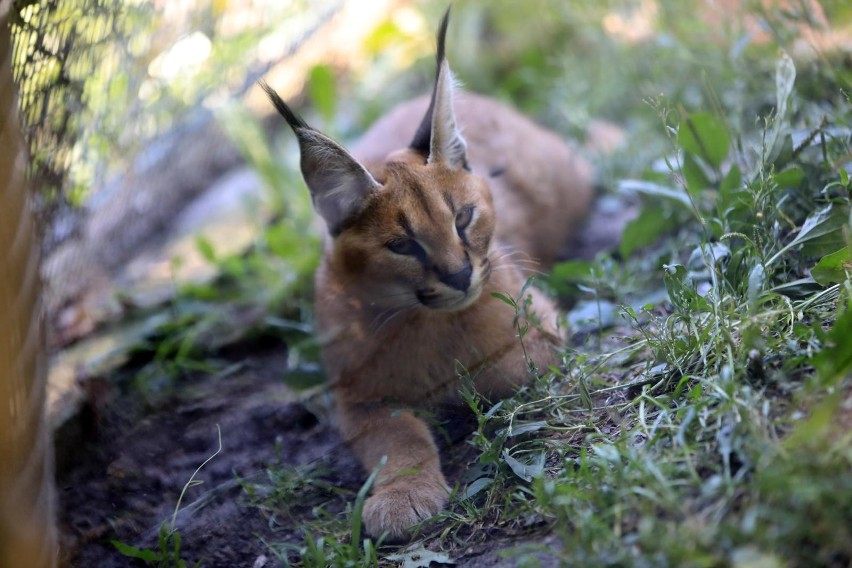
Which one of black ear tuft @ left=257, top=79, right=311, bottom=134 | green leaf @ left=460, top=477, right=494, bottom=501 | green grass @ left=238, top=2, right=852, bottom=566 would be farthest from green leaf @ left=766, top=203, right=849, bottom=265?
black ear tuft @ left=257, top=79, right=311, bottom=134

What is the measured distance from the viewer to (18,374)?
6.35 feet

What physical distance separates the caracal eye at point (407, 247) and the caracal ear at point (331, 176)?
0.22m

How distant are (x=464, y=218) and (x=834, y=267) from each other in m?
1.27

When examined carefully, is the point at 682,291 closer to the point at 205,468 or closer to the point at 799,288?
the point at 799,288

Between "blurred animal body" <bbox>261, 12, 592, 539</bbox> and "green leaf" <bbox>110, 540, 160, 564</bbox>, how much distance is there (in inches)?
27.8

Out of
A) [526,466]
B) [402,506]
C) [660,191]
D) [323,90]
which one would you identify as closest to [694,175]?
[660,191]

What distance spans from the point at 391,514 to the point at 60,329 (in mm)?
2497

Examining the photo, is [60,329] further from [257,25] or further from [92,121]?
[257,25]

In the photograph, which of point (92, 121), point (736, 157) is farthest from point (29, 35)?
point (736, 157)

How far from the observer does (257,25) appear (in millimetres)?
5230

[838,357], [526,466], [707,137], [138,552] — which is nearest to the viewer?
[838,357]

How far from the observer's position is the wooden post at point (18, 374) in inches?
73.0

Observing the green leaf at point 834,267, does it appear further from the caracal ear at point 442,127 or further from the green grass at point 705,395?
the caracal ear at point 442,127

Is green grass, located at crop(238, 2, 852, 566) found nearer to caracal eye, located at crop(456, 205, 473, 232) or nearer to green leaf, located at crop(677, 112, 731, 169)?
green leaf, located at crop(677, 112, 731, 169)
